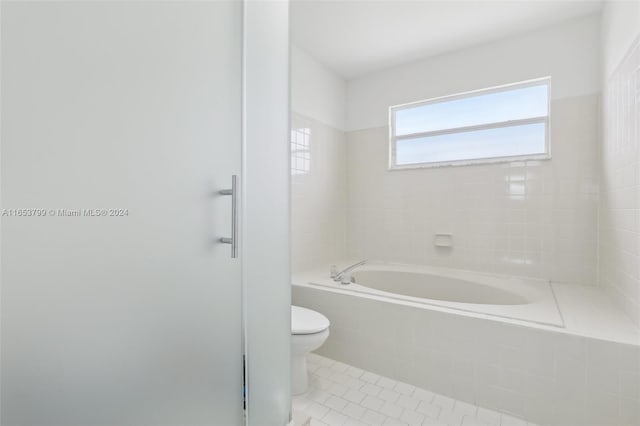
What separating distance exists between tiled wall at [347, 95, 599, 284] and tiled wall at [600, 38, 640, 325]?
0.59 feet

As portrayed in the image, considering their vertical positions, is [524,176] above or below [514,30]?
below

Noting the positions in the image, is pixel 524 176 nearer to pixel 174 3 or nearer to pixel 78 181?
pixel 174 3

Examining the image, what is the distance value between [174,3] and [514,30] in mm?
2908

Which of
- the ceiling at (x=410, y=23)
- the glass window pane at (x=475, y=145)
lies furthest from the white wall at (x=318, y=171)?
the glass window pane at (x=475, y=145)

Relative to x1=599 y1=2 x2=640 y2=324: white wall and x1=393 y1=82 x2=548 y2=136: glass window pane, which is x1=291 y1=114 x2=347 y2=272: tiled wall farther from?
Result: x1=599 y1=2 x2=640 y2=324: white wall

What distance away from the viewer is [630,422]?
139 cm

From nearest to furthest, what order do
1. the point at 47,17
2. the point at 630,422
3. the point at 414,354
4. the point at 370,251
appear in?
the point at 47,17, the point at 630,422, the point at 414,354, the point at 370,251

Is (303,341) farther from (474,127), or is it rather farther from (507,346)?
(474,127)

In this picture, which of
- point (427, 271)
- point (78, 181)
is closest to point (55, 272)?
point (78, 181)

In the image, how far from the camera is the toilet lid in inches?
69.1

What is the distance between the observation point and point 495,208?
270 cm

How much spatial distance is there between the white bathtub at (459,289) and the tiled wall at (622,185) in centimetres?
36

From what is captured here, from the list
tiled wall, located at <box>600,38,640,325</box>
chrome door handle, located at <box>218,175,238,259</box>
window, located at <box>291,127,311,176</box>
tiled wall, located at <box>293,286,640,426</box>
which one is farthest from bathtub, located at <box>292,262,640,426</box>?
chrome door handle, located at <box>218,175,238,259</box>

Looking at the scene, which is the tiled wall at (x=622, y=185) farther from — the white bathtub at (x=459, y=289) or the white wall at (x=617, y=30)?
the white bathtub at (x=459, y=289)
